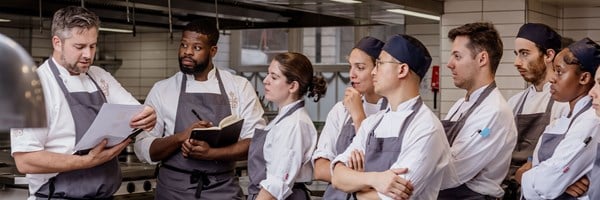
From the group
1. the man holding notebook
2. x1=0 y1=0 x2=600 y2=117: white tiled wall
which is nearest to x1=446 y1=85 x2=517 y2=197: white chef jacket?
the man holding notebook

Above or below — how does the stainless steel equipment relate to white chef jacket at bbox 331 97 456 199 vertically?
above

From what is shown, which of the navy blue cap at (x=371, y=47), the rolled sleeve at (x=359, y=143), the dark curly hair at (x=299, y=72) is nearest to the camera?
the rolled sleeve at (x=359, y=143)

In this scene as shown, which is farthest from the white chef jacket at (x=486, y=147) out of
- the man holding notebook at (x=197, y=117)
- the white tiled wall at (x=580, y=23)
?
the white tiled wall at (x=580, y=23)

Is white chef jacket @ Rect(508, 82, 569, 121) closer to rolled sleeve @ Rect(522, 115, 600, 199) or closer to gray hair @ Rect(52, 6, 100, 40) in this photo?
rolled sleeve @ Rect(522, 115, 600, 199)

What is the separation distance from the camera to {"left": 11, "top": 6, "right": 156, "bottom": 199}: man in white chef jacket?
121 inches

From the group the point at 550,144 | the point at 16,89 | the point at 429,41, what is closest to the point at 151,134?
the point at 550,144

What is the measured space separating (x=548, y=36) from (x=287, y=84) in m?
1.21

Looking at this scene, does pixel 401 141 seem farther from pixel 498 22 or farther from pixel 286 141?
pixel 498 22

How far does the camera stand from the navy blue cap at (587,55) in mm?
3271

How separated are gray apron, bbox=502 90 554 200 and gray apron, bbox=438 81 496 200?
785 mm

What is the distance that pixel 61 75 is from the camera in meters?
3.18

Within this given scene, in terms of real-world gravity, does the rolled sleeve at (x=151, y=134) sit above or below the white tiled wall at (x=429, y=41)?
below

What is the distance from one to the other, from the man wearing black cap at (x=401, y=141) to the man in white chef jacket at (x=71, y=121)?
2.69 ft

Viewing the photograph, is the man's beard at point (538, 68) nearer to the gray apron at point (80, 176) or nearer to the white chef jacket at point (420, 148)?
the white chef jacket at point (420, 148)
